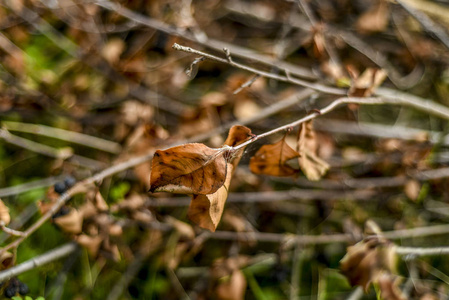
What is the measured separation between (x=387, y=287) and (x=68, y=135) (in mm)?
1350

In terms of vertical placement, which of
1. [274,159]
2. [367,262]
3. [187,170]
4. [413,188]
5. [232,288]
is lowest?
[232,288]

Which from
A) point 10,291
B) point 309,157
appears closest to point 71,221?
point 10,291

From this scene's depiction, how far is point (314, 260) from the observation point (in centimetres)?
145

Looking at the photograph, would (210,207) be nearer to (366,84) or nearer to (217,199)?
(217,199)

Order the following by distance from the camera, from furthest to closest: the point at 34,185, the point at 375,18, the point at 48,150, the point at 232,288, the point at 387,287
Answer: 1. the point at 375,18
2. the point at 48,150
3. the point at 34,185
4. the point at 232,288
5. the point at 387,287

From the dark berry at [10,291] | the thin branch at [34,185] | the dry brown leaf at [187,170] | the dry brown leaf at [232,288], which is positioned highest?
the dry brown leaf at [187,170]

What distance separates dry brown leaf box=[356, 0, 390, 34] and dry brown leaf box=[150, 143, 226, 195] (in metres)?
1.42

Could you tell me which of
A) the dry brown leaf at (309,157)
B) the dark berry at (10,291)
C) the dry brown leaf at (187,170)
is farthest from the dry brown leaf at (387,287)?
the dark berry at (10,291)

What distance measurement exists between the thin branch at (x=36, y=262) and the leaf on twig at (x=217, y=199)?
0.49 meters

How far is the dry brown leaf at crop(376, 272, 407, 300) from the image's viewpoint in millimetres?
1015

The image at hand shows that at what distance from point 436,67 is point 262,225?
1201mm

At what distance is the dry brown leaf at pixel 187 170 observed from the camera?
0.71 m

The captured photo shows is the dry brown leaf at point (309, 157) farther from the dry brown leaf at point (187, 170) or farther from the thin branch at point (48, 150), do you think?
the thin branch at point (48, 150)

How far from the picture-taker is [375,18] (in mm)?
1745
